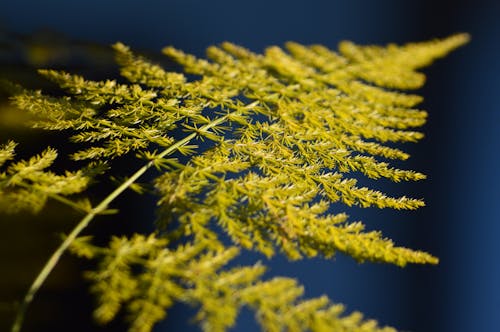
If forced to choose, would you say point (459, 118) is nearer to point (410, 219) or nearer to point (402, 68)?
point (410, 219)

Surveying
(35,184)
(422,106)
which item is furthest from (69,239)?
(422,106)

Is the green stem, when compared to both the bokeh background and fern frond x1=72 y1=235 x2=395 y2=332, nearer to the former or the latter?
fern frond x1=72 y1=235 x2=395 y2=332

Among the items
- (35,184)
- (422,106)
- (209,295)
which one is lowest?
(209,295)

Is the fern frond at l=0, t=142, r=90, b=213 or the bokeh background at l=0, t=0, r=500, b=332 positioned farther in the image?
the bokeh background at l=0, t=0, r=500, b=332

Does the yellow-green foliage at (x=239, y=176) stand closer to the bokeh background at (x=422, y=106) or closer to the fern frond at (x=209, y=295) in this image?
the fern frond at (x=209, y=295)

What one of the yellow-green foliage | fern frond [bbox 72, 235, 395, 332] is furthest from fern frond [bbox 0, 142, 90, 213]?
fern frond [bbox 72, 235, 395, 332]

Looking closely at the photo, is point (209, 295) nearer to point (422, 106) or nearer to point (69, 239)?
point (69, 239)

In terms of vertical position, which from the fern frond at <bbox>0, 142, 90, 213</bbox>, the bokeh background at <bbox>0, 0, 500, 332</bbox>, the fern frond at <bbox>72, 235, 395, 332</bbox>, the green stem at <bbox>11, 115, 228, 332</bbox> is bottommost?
the fern frond at <bbox>72, 235, 395, 332</bbox>
